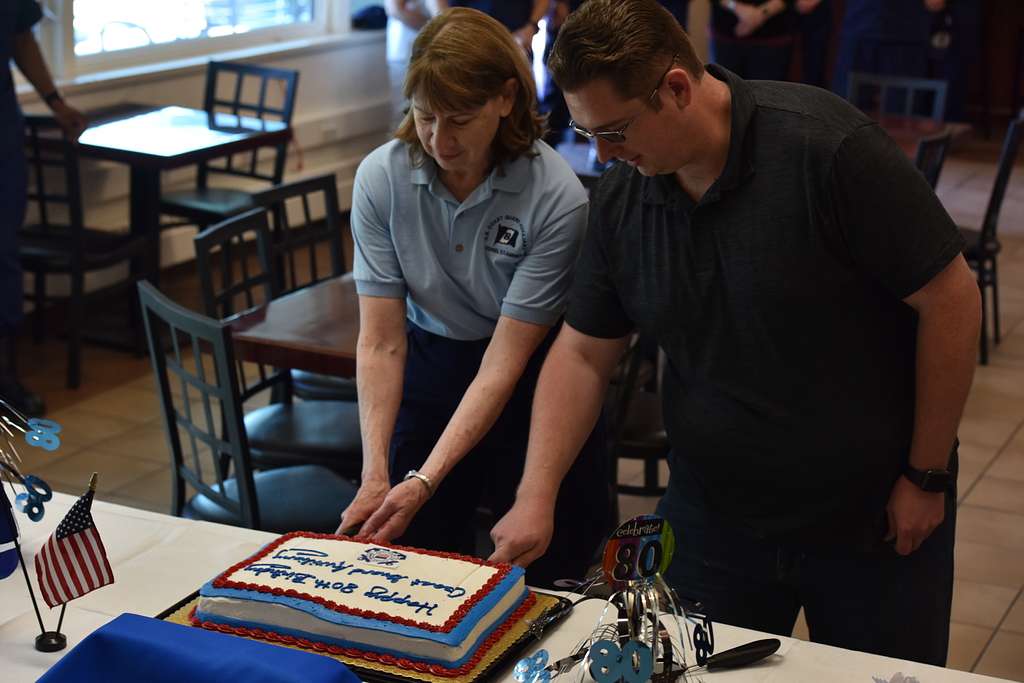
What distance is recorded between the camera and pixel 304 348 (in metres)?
2.91

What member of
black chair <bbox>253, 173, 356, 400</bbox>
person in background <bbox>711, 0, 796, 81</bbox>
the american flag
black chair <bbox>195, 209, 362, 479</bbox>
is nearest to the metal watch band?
the american flag

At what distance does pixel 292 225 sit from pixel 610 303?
5.06 metres

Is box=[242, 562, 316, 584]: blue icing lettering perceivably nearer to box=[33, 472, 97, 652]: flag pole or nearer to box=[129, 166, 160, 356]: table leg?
box=[33, 472, 97, 652]: flag pole

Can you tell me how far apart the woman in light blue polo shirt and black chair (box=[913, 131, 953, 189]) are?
256cm

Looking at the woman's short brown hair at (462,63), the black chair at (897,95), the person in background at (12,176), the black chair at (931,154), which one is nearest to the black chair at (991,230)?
the black chair at (931,154)

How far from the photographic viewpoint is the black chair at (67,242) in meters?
4.58

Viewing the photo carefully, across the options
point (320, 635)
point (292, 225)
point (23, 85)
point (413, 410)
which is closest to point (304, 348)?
point (413, 410)

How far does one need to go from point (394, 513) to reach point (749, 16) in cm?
579

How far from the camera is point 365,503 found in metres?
1.97

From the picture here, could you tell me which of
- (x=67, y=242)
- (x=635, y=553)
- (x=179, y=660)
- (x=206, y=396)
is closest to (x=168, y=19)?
(x=67, y=242)

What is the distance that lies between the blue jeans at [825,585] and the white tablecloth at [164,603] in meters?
0.20

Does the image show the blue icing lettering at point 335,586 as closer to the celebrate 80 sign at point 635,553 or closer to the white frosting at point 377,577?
the white frosting at point 377,577

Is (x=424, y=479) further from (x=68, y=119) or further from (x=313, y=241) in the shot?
(x=68, y=119)

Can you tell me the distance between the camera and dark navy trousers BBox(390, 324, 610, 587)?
226cm
